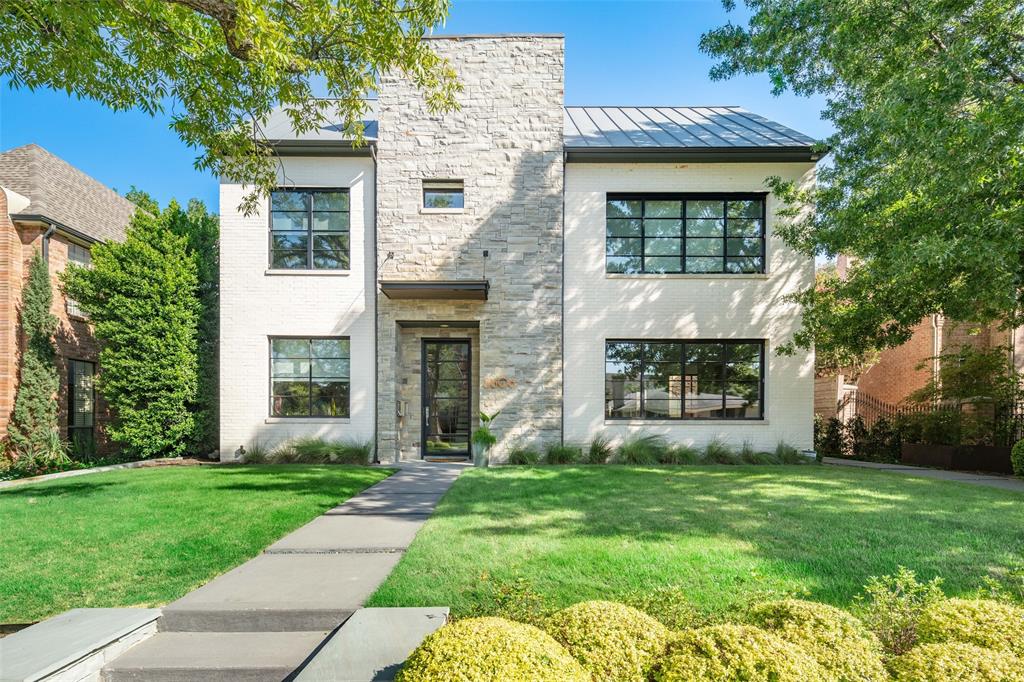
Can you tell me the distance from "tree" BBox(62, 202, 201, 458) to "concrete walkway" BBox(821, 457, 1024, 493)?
14.7 m

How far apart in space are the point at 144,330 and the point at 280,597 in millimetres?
9717

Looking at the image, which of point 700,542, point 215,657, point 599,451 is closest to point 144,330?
point 215,657

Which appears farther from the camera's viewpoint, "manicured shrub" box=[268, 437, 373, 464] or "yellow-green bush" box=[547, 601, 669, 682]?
"manicured shrub" box=[268, 437, 373, 464]

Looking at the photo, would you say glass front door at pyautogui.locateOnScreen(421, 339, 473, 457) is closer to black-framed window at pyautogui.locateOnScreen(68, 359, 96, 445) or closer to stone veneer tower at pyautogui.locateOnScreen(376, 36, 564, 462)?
stone veneer tower at pyautogui.locateOnScreen(376, 36, 564, 462)

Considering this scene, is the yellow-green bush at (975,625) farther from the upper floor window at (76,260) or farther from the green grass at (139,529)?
the upper floor window at (76,260)

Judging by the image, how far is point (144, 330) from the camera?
34.8 feet

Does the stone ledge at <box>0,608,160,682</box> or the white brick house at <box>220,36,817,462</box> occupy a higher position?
the white brick house at <box>220,36,817,462</box>

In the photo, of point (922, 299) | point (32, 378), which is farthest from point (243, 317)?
point (922, 299)

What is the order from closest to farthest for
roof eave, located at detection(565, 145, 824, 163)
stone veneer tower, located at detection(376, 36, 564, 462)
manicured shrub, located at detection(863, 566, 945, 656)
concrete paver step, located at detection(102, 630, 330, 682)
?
1. manicured shrub, located at detection(863, 566, 945, 656)
2. concrete paver step, located at detection(102, 630, 330, 682)
3. roof eave, located at detection(565, 145, 824, 163)
4. stone veneer tower, located at detection(376, 36, 564, 462)

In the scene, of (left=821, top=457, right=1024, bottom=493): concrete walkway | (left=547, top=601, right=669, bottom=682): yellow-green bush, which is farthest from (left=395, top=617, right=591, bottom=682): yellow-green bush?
(left=821, top=457, right=1024, bottom=493): concrete walkway

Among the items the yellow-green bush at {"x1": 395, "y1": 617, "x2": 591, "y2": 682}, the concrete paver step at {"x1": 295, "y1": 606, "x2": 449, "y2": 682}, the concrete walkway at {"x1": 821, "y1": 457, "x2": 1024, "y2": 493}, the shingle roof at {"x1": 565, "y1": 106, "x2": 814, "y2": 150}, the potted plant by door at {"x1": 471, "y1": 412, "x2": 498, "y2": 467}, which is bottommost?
the concrete walkway at {"x1": 821, "y1": 457, "x2": 1024, "y2": 493}

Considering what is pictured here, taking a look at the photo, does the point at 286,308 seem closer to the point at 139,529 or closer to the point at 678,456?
the point at 139,529

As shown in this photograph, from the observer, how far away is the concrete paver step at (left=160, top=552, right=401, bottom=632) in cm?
328

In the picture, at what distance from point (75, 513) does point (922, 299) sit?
1351 cm
